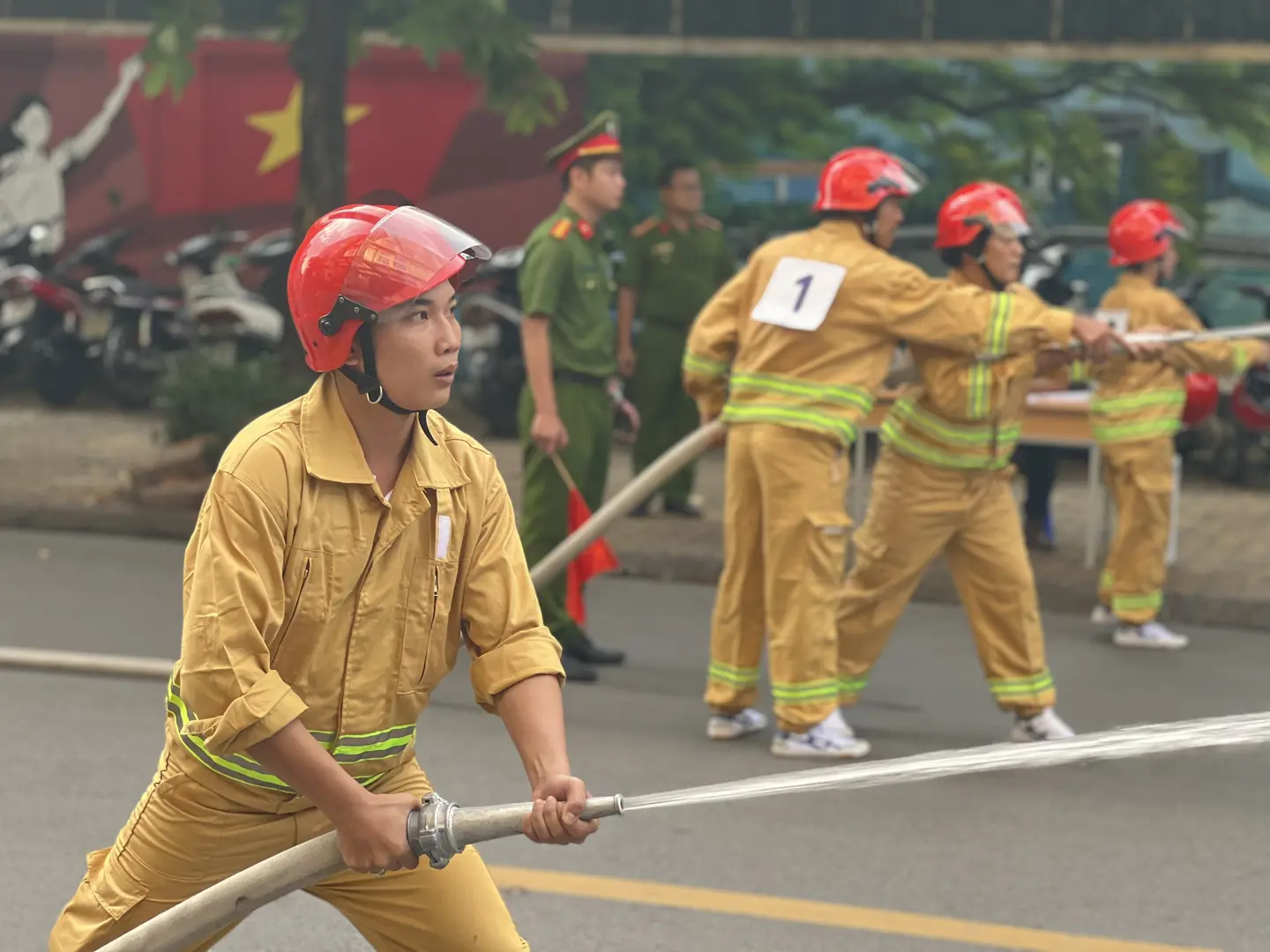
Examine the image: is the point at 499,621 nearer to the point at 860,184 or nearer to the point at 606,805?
the point at 606,805

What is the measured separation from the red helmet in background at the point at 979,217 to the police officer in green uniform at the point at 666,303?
4.77 metres

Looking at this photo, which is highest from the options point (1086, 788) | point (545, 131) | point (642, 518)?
point (545, 131)

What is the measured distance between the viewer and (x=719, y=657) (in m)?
6.93

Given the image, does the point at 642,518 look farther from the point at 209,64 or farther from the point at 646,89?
the point at 209,64

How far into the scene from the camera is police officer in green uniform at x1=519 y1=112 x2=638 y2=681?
788cm

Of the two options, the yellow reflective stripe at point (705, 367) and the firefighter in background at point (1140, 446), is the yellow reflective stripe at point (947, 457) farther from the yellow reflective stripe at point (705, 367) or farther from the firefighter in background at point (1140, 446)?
the firefighter in background at point (1140, 446)

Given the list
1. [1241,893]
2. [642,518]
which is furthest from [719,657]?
[642,518]

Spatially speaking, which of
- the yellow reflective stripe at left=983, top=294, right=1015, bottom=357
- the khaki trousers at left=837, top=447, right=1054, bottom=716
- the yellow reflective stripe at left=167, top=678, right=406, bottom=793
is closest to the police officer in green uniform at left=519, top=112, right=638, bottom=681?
the khaki trousers at left=837, top=447, right=1054, bottom=716

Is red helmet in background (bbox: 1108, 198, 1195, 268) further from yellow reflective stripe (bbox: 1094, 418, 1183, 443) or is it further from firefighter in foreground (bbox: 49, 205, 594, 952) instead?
firefighter in foreground (bbox: 49, 205, 594, 952)

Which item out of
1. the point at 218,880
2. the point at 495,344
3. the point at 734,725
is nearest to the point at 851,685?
the point at 734,725

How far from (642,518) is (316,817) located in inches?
336

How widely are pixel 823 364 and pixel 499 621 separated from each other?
11.4ft

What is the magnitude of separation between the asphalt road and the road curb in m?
0.75

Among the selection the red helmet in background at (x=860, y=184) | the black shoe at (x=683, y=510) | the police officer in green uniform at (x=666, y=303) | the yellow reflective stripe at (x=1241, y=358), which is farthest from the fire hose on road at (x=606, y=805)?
the black shoe at (x=683, y=510)
